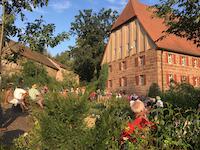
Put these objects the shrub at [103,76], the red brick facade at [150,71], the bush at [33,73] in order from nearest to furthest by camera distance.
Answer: the bush at [33,73]
the red brick facade at [150,71]
the shrub at [103,76]

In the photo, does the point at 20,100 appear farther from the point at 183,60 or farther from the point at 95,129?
the point at 183,60

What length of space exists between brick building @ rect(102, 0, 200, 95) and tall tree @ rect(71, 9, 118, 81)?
28.5ft

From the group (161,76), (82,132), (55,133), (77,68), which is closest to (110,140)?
(82,132)

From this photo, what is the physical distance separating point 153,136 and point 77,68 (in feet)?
194

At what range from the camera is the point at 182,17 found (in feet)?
48.0

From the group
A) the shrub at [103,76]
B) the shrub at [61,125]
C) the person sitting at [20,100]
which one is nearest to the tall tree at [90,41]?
the shrub at [103,76]

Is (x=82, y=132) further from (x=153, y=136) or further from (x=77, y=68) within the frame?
(x=77, y=68)

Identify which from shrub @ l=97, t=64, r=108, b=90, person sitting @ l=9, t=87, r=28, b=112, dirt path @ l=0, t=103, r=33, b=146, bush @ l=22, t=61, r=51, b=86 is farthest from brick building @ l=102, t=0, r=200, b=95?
dirt path @ l=0, t=103, r=33, b=146

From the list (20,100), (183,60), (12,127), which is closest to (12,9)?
(12,127)

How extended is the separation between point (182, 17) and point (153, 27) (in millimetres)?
33281

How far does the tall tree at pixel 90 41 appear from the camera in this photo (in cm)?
6219

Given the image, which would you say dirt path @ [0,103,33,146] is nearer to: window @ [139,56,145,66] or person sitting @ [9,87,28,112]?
person sitting @ [9,87,28,112]

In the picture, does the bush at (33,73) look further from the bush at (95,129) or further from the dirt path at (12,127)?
the bush at (95,129)

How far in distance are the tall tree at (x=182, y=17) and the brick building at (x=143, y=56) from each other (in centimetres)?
2886
